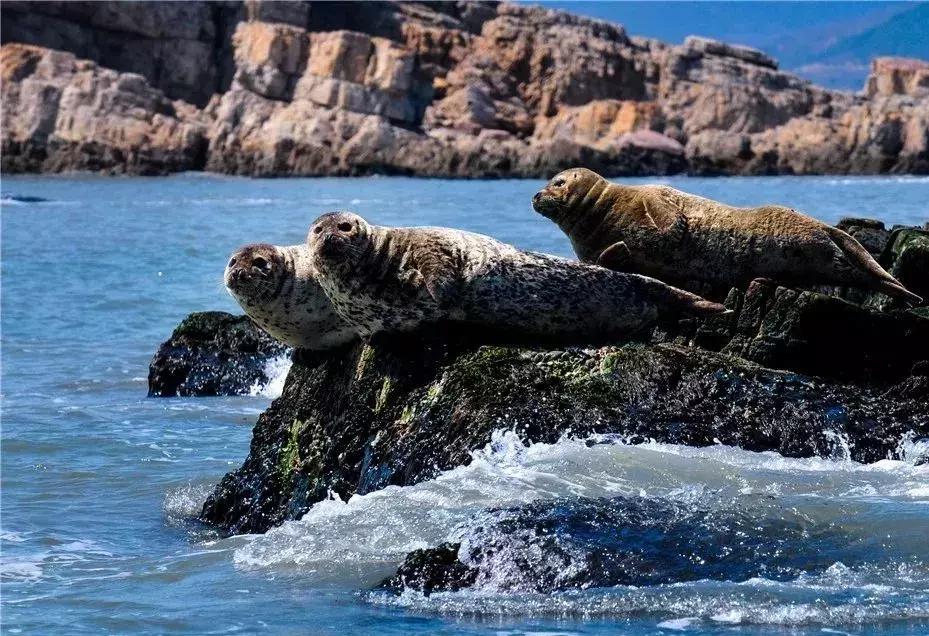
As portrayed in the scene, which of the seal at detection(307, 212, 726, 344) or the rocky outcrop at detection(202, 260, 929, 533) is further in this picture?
the seal at detection(307, 212, 726, 344)

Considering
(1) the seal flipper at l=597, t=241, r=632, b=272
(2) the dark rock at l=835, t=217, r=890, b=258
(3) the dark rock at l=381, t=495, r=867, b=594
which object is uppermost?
(2) the dark rock at l=835, t=217, r=890, b=258

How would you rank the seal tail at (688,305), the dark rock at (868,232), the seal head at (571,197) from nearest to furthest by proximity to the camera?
the seal tail at (688,305), the seal head at (571,197), the dark rock at (868,232)

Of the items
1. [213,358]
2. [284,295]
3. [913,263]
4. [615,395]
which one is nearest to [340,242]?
[284,295]

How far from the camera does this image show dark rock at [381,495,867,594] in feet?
17.4

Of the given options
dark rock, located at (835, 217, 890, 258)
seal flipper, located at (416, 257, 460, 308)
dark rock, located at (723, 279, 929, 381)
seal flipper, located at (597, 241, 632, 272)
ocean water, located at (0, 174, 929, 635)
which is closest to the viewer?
ocean water, located at (0, 174, 929, 635)

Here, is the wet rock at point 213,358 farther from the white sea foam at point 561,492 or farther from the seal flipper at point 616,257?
the white sea foam at point 561,492

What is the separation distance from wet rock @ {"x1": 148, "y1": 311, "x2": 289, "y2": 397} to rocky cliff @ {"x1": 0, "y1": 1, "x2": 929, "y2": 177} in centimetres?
5461

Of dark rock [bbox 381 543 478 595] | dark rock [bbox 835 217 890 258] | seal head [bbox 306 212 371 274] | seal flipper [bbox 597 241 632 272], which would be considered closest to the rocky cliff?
dark rock [bbox 835 217 890 258]

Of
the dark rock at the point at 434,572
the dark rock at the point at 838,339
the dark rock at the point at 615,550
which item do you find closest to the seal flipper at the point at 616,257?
the dark rock at the point at 838,339

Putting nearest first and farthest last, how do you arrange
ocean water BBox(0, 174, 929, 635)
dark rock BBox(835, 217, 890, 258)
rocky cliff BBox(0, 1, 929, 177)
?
ocean water BBox(0, 174, 929, 635) < dark rock BBox(835, 217, 890, 258) < rocky cliff BBox(0, 1, 929, 177)

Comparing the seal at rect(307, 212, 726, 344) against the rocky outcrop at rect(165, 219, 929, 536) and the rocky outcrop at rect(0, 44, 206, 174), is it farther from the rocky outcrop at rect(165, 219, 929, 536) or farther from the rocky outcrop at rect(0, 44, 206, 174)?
the rocky outcrop at rect(0, 44, 206, 174)

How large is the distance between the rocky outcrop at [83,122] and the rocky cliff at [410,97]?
10 centimetres

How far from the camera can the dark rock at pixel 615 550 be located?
5289 millimetres

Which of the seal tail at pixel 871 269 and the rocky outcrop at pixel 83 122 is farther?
the rocky outcrop at pixel 83 122
